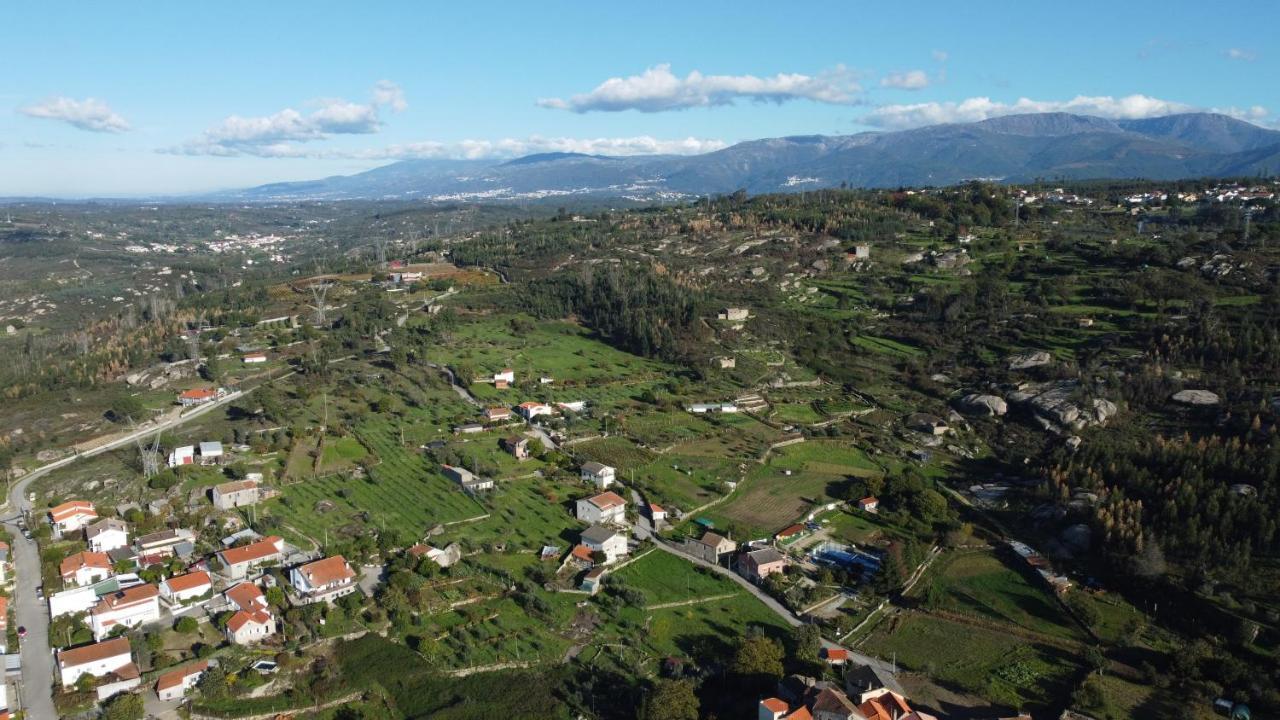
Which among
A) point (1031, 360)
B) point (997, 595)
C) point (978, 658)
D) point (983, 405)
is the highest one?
point (1031, 360)

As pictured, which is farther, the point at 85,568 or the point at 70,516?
the point at 70,516

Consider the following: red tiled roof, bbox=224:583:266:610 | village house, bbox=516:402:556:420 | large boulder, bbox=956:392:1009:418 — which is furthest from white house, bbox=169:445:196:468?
large boulder, bbox=956:392:1009:418

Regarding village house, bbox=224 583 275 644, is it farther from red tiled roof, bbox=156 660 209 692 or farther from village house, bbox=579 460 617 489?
village house, bbox=579 460 617 489

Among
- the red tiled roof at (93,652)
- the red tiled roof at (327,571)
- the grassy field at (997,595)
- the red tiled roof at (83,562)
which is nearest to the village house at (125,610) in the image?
the red tiled roof at (93,652)

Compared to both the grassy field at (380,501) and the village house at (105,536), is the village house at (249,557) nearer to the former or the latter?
the grassy field at (380,501)

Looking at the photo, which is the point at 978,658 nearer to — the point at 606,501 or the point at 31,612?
the point at 606,501

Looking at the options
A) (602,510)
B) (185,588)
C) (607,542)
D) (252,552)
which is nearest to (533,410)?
(602,510)

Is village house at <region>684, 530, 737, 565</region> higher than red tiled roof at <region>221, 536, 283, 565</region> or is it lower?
lower
